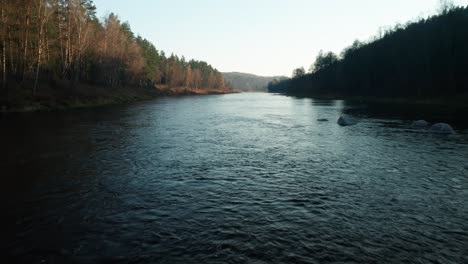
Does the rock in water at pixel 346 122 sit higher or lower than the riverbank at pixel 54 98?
lower

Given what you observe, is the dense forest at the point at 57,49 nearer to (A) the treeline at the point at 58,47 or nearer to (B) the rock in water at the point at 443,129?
(A) the treeline at the point at 58,47

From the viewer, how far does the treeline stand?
47562 mm

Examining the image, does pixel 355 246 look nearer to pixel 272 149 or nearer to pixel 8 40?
pixel 272 149

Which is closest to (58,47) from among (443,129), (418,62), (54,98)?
(54,98)

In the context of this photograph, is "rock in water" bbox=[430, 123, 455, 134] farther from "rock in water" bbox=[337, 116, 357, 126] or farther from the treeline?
the treeline

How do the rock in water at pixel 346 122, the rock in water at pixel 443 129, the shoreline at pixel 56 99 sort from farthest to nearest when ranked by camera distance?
the shoreline at pixel 56 99, the rock in water at pixel 346 122, the rock in water at pixel 443 129

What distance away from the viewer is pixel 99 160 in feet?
61.6

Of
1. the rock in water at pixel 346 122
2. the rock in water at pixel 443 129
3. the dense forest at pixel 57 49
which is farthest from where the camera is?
the dense forest at pixel 57 49

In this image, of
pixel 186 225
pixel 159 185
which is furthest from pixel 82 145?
pixel 186 225

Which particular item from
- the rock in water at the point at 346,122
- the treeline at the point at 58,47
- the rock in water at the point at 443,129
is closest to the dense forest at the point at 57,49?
the treeline at the point at 58,47

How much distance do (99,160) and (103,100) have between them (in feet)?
176

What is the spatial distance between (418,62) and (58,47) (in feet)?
314

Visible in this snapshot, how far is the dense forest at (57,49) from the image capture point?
47.4m

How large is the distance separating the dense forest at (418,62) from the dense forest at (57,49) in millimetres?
86001
